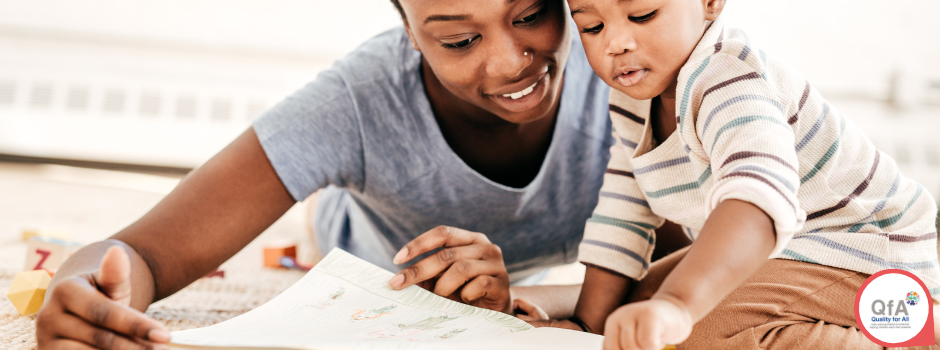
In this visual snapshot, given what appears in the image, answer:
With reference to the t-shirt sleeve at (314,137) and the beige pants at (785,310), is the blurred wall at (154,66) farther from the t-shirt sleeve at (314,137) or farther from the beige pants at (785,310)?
the beige pants at (785,310)

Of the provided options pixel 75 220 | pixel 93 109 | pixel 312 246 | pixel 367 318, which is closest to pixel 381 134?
pixel 367 318

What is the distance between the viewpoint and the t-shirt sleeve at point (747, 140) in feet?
1.56

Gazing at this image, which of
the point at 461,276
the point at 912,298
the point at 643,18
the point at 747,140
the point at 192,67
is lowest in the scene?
the point at 912,298

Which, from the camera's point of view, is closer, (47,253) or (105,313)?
(105,313)

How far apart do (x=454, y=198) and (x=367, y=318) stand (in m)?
0.39

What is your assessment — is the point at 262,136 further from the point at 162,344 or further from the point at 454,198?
the point at 162,344

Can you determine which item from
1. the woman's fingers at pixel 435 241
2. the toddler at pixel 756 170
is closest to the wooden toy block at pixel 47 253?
the woman's fingers at pixel 435 241

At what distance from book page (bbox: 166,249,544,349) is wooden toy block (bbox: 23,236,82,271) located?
59 centimetres

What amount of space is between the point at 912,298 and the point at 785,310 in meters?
0.12

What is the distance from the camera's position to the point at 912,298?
0.63 m

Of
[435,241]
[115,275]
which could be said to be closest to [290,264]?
[435,241]

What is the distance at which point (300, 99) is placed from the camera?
3.11 ft

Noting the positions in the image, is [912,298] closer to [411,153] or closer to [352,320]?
[352,320]

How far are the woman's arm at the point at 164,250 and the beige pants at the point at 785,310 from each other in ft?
1.62
